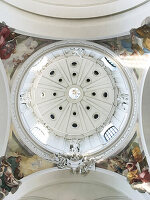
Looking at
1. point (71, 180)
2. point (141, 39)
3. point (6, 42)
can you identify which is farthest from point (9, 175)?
point (141, 39)

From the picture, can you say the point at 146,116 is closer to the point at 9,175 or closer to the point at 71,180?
the point at 71,180

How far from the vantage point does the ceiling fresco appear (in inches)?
478

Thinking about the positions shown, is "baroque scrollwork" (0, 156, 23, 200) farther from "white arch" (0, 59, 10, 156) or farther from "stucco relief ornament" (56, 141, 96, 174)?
"stucco relief ornament" (56, 141, 96, 174)

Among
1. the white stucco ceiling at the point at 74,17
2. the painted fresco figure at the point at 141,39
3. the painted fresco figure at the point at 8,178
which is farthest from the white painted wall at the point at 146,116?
the painted fresco figure at the point at 8,178

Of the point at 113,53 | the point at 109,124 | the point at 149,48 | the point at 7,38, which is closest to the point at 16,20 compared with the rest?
the point at 7,38

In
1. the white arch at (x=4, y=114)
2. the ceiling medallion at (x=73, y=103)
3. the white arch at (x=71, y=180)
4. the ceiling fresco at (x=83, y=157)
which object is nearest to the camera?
the ceiling fresco at (x=83, y=157)

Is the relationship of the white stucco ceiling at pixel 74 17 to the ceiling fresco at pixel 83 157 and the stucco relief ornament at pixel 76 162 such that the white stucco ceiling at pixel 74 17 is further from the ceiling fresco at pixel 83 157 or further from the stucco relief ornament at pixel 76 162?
the stucco relief ornament at pixel 76 162

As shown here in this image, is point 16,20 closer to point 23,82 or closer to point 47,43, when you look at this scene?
point 47,43

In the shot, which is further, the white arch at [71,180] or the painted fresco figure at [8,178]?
the white arch at [71,180]

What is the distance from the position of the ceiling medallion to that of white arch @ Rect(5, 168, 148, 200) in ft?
1.61

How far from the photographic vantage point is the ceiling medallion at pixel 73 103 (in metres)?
13.0

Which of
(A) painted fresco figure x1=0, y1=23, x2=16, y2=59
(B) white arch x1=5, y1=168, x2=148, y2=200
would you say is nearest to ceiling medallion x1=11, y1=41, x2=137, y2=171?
(B) white arch x1=5, y1=168, x2=148, y2=200

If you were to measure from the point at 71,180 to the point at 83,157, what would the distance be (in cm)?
101

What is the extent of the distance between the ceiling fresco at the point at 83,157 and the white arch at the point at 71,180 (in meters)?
0.20
